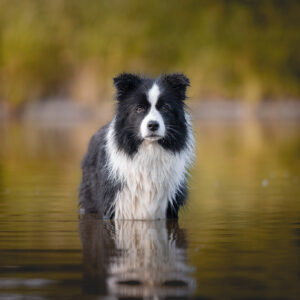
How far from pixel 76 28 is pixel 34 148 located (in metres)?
21.6

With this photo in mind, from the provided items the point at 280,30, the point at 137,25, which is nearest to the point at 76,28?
the point at 137,25

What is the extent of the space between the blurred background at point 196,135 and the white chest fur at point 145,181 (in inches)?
13.9

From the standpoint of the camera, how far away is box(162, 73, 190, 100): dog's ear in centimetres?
699

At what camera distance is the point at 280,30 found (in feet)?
124

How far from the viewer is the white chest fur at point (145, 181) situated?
7059 mm

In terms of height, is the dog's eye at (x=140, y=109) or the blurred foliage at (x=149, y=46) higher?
the blurred foliage at (x=149, y=46)

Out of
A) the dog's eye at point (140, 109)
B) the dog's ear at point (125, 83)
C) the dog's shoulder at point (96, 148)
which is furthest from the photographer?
the dog's shoulder at point (96, 148)

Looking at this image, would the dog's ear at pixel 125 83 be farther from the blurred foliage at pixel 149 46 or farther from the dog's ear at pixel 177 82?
the blurred foliage at pixel 149 46

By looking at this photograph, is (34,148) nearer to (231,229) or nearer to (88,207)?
(88,207)

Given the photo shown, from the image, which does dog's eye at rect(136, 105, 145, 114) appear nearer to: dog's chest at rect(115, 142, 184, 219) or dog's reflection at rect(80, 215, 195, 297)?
dog's chest at rect(115, 142, 184, 219)

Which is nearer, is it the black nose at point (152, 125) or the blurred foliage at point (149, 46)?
the black nose at point (152, 125)

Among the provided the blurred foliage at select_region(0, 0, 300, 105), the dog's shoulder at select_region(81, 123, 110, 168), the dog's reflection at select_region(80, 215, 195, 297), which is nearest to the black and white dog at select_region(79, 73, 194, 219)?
the dog's reflection at select_region(80, 215, 195, 297)

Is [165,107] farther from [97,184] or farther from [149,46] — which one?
[149,46]

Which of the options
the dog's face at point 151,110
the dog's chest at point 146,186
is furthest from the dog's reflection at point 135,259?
the dog's face at point 151,110
